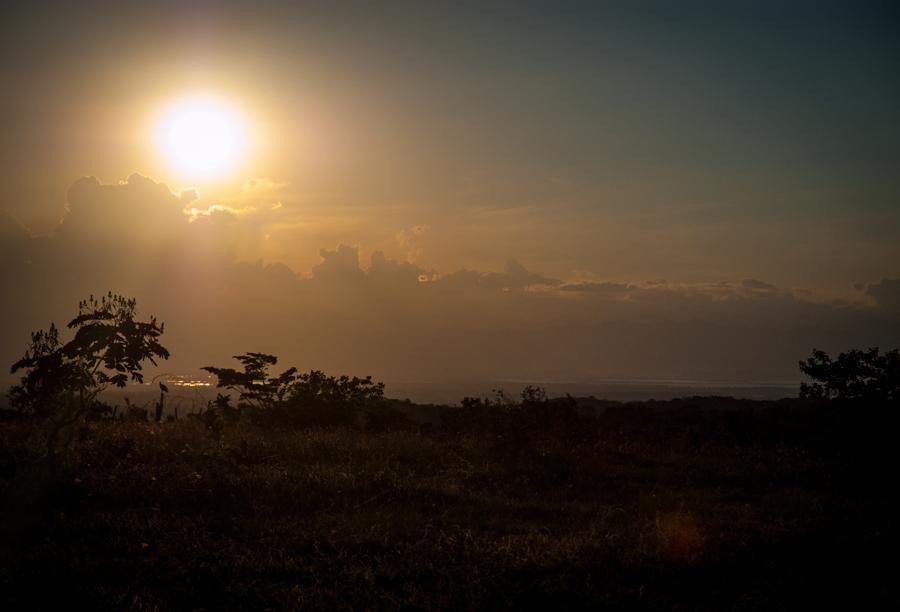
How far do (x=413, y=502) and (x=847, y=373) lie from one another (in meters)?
13.3

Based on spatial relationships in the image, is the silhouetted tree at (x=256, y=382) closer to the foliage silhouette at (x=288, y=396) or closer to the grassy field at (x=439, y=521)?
the foliage silhouette at (x=288, y=396)

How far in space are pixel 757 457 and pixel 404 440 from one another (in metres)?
8.77

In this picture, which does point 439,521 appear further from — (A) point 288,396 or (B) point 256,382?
(B) point 256,382

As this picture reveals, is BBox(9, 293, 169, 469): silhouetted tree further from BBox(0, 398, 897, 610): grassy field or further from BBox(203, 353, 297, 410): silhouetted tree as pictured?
BBox(203, 353, 297, 410): silhouetted tree

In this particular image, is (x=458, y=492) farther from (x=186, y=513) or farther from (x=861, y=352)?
(x=861, y=352)

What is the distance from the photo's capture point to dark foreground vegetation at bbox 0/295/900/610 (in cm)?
784

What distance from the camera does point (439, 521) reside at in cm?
1107

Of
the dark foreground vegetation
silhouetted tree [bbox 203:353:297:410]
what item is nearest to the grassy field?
the dark foreground vegetation

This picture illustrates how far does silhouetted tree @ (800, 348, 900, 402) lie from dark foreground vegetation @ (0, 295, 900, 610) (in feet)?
0.16

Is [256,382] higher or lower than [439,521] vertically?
higher

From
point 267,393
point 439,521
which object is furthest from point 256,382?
point 439,521

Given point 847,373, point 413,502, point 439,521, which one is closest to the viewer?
point 439,521

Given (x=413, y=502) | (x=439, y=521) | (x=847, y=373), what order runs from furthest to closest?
1. (x=847, y=373)
2. (x=413, y=502)
3. (x=439, y=521)

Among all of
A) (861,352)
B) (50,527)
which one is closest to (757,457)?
(861,352)
